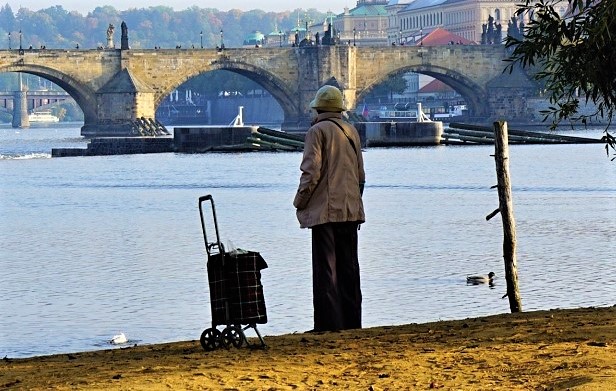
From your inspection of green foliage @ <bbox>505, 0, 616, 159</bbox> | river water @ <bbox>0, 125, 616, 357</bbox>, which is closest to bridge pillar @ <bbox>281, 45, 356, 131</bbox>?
river water @ <bbox>0, 125, 616, 357</bbox>

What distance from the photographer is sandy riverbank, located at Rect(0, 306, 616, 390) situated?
7664mm

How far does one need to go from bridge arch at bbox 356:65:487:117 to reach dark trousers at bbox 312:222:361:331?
3037 inches

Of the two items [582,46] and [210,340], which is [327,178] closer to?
[210,340]

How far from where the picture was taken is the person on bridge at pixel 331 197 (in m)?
9.38

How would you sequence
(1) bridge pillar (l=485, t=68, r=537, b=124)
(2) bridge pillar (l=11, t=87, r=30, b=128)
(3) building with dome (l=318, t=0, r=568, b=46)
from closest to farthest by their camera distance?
(1) bridge pillar (l=485, t=68, r=537, b=124) < (2) bridge pillar (l=11, t=87, r=30, b=128) < (3) building with dome (l=318, t=0, r=568, b=46)

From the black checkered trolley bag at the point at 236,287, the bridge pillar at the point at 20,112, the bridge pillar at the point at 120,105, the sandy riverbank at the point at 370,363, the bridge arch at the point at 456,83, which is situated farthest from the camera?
the bridge pillar at the point at 20,112

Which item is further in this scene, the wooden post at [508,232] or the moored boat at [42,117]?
the moored boat at [42,117]

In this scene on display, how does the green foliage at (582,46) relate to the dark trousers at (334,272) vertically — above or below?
above

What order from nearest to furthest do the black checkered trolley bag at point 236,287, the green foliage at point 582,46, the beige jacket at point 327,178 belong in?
the black checkered trolley bag at point 236,287 → the beige jacket at point 327,178 → the green foliage at point 582,46

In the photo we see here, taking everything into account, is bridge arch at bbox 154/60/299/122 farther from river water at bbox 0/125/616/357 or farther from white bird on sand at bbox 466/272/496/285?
white bird on sand at bbox 466/272/496/285

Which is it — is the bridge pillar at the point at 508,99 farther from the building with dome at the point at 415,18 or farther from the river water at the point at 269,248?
the river water at the point at 269,248

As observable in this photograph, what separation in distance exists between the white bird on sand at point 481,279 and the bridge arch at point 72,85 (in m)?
62.8

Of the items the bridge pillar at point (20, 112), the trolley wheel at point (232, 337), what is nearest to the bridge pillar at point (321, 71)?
the bridge pillar at point (20, 112)

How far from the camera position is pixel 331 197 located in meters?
9.40
